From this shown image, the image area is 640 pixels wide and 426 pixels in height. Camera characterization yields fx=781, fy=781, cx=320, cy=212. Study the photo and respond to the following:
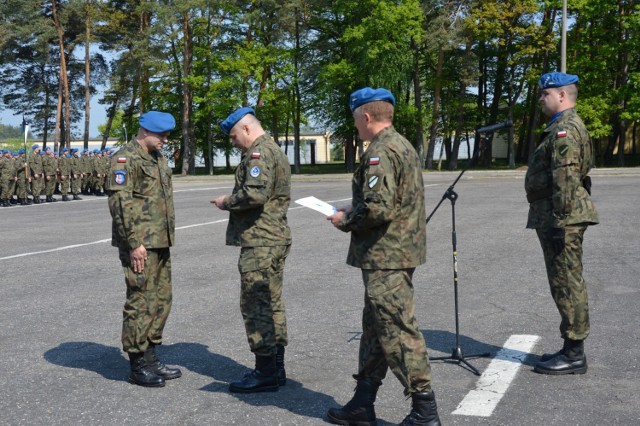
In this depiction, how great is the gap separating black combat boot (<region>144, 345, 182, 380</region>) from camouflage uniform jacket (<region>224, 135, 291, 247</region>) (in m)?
1.03

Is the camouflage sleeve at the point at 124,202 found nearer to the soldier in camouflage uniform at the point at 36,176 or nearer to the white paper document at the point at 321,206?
the white paper document at the point at 321,206

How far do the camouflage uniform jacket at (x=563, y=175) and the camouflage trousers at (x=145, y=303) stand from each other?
2.89 metres

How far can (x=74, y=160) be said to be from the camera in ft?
96.6

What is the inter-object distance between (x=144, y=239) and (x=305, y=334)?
193 cm

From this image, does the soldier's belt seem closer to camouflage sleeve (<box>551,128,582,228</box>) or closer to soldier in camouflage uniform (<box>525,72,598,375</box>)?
soldier in camouflage uniform (<box>525,72,598,375</box>)

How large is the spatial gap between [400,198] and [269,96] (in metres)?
50.6

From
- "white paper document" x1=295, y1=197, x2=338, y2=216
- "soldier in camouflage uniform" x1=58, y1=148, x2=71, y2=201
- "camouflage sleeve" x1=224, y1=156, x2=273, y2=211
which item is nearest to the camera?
"white paper document" x1=295, y1=197, x2=338, y2=216

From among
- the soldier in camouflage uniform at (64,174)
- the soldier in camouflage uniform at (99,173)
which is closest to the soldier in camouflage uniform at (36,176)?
the soldier in camouflage uniform at (64,174)

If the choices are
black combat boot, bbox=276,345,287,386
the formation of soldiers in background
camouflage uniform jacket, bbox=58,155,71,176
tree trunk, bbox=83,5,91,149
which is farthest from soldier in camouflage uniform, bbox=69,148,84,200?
tree trunk, bbox=83,5,91,149

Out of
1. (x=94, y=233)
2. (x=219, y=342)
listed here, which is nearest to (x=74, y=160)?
(x=94, y=233)

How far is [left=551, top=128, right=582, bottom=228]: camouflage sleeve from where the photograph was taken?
18.6 ft

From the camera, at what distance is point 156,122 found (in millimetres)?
5832

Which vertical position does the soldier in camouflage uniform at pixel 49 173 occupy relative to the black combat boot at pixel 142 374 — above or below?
above

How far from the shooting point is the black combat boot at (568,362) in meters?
5.71
